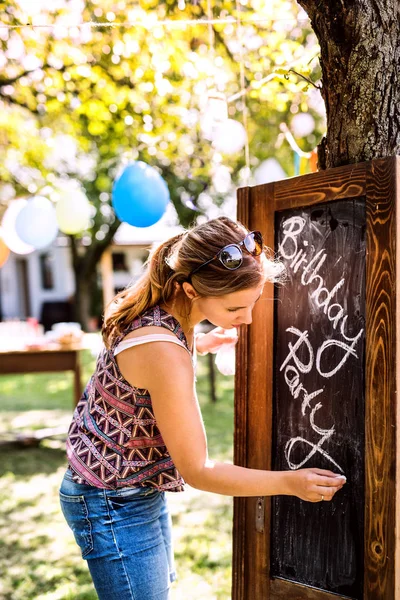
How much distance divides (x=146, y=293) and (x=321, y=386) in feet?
1.76

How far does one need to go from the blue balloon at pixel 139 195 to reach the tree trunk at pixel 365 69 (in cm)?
228

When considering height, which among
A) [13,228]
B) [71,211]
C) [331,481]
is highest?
[71,211]

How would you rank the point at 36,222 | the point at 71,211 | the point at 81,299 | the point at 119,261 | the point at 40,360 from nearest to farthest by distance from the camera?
the point at 36,222 → the point at 71,211 → the point at 40,360 → the point at 81,299 → the point at 119,261

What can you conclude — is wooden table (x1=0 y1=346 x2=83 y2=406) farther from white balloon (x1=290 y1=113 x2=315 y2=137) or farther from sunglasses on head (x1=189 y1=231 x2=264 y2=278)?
sunglasses on head (x1=189 y1=231 x2=264 y2=278)

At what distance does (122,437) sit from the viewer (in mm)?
1657

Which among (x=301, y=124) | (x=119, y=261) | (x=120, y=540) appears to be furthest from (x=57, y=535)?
(x=119, y=261)

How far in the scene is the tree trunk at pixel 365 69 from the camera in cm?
172

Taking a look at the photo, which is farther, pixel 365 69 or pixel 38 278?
pixel 38 278

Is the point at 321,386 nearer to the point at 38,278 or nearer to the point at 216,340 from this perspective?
the point at 216,340

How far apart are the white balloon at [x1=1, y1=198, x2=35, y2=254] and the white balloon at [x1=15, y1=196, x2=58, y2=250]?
15cm

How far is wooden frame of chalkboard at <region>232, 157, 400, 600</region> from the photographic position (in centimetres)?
153

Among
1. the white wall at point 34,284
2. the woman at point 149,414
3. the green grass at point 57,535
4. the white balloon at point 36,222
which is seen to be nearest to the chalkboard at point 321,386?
the woman at point 149,414

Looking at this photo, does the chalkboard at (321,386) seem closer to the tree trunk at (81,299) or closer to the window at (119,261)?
the tree trunk at (81,299)

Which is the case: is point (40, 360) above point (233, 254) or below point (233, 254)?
below
